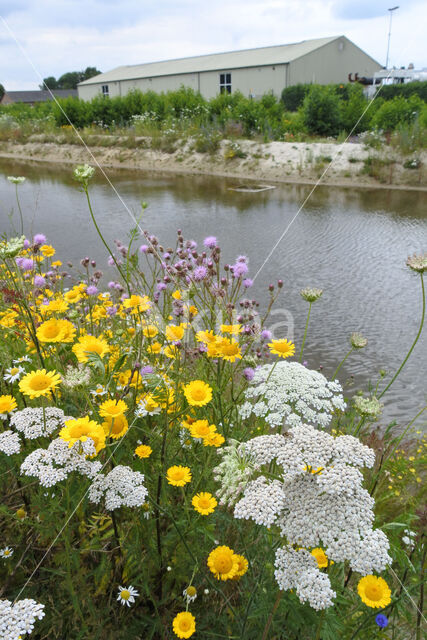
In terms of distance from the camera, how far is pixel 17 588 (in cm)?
142

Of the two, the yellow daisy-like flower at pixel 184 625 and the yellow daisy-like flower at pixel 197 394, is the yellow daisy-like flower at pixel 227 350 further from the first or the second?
the yellow daisy-like flower at pixel 184 625

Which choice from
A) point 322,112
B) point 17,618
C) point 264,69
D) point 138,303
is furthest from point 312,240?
point 264,69

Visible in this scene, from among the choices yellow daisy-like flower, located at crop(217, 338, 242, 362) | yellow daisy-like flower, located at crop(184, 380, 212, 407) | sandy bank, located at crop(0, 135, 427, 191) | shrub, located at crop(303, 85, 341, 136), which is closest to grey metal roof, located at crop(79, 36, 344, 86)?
shrub, located at crop(303, 85, 341, 136)

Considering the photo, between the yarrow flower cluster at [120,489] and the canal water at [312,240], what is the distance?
279cm

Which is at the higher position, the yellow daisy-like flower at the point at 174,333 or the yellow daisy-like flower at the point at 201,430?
the yellow daisy-like flower at the point at 174,333

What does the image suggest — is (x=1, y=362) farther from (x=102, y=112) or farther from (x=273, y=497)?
(x=102, y=112)

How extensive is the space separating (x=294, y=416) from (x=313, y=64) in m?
36.7

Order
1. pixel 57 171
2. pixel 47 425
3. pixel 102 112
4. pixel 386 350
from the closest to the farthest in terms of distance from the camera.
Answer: pixel 47 425 < pixel 386 350 < pixel 57 171 < pixel 102 112

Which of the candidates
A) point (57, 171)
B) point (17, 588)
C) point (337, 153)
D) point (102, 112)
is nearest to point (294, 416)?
point (17, 588)

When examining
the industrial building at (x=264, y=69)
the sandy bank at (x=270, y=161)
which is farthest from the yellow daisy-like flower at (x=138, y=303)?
the industrial building at (x=264, y=69)

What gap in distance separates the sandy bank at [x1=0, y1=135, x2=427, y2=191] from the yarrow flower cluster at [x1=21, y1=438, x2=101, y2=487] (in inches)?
341

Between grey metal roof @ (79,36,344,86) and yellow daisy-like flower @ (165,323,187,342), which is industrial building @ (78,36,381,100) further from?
yellow daisy-like flower @ (165,323,187,342)

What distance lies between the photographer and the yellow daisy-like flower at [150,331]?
2.21 metres

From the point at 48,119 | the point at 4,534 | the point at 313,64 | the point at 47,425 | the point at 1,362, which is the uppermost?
the point at 313,64
